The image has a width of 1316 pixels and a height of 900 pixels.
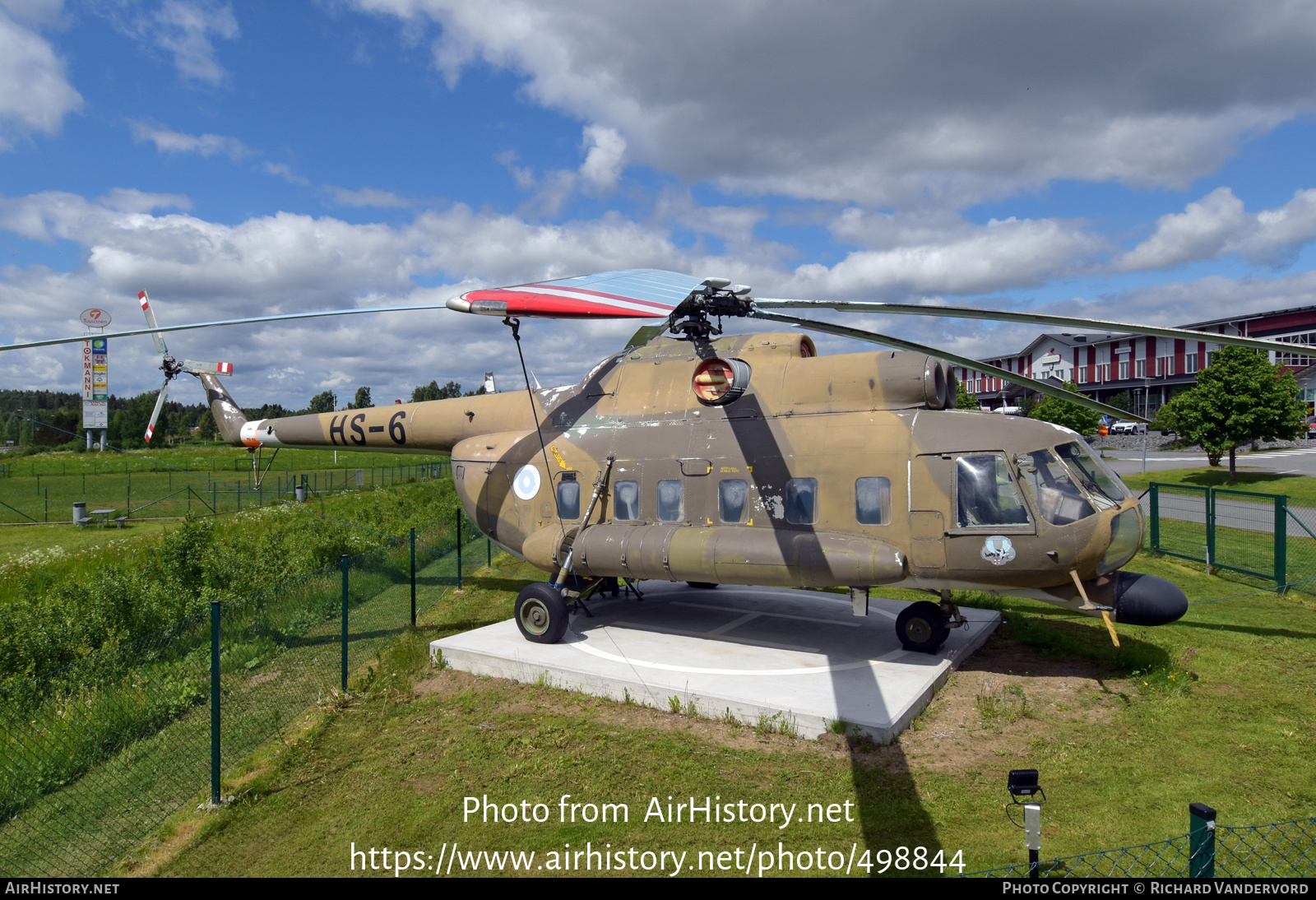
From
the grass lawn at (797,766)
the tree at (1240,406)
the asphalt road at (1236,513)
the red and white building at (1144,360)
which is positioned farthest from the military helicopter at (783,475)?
the red and white building at (1144,360)

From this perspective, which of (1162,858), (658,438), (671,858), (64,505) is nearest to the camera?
(1162,858)

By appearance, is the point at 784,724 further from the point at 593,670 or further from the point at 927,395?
the point at 927,395

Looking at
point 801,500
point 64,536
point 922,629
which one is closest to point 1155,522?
point 922,629

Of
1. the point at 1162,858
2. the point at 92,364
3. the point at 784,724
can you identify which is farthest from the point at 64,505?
the point at 1162,858

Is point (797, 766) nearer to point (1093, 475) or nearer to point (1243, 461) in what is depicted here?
point (1093, 475)

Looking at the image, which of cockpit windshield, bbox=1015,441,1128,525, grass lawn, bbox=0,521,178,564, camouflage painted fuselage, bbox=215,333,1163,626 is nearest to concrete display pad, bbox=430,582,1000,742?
camouflage painted fuselage, bbox=215,333,1163,626

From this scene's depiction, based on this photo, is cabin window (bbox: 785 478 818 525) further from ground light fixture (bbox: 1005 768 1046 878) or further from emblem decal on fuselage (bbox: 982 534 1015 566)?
ground light fixture (bbox: 1005 768 1046 878)

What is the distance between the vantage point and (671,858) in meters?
5.68

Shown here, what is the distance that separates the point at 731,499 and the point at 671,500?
0.93 metres

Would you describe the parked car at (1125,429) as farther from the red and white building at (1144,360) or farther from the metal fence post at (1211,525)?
the metal fence post at (1211,525)

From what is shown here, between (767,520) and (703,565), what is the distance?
42.6 inches

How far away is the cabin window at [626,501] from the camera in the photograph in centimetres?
1060

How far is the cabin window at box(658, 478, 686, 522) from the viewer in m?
10.3
